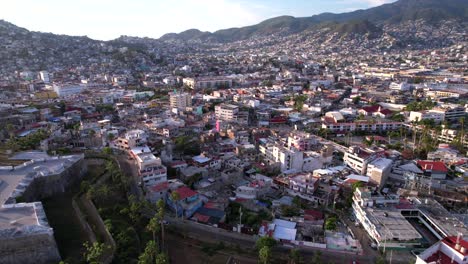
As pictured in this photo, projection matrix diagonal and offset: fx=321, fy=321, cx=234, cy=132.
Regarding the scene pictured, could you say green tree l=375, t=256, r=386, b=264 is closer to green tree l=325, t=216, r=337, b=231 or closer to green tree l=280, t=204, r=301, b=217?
green tree l=325, t=216, r=337, b=231

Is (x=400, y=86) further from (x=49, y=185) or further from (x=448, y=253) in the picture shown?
(x=49, y=185)

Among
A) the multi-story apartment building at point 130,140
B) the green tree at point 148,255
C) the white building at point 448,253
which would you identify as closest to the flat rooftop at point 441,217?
the white building at point 448,253

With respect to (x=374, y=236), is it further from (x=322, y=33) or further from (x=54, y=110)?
(x=322, y=33)

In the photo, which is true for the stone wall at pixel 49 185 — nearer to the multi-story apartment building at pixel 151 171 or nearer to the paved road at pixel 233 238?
the multi-story apartment building at pixel 151 171

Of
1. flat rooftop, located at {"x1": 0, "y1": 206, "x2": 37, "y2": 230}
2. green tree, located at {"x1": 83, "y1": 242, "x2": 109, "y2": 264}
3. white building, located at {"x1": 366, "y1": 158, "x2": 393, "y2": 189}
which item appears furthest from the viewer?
white building, located at {"x1": 366, "y1": 158, "x2": 393, "y2": 189}

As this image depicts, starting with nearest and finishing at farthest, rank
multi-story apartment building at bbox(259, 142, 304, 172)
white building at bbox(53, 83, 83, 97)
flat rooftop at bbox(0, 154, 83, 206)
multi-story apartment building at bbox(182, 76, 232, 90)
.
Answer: flat rooftop at bbox(0, 154, 83, 206) < multi-story apartment building at bbox(259, 142, 304, 172) < white building at bbox(53, 83, 83, 97) < multi-story apartment building at bbox(182, 76, 232, 90)

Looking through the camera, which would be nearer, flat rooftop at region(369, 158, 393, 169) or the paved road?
the paved road

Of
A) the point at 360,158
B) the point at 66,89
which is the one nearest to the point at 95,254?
the point at 360,158

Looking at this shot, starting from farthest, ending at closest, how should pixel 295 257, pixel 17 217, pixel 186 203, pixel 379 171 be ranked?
pixel 379 171 < pixel 186 203 < pixel 295 257 < pixel 17 217

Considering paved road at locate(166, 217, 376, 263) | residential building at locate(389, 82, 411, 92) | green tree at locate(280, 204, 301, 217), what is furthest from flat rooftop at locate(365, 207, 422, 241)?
residential building at locate(389, 82, 411, 92)
